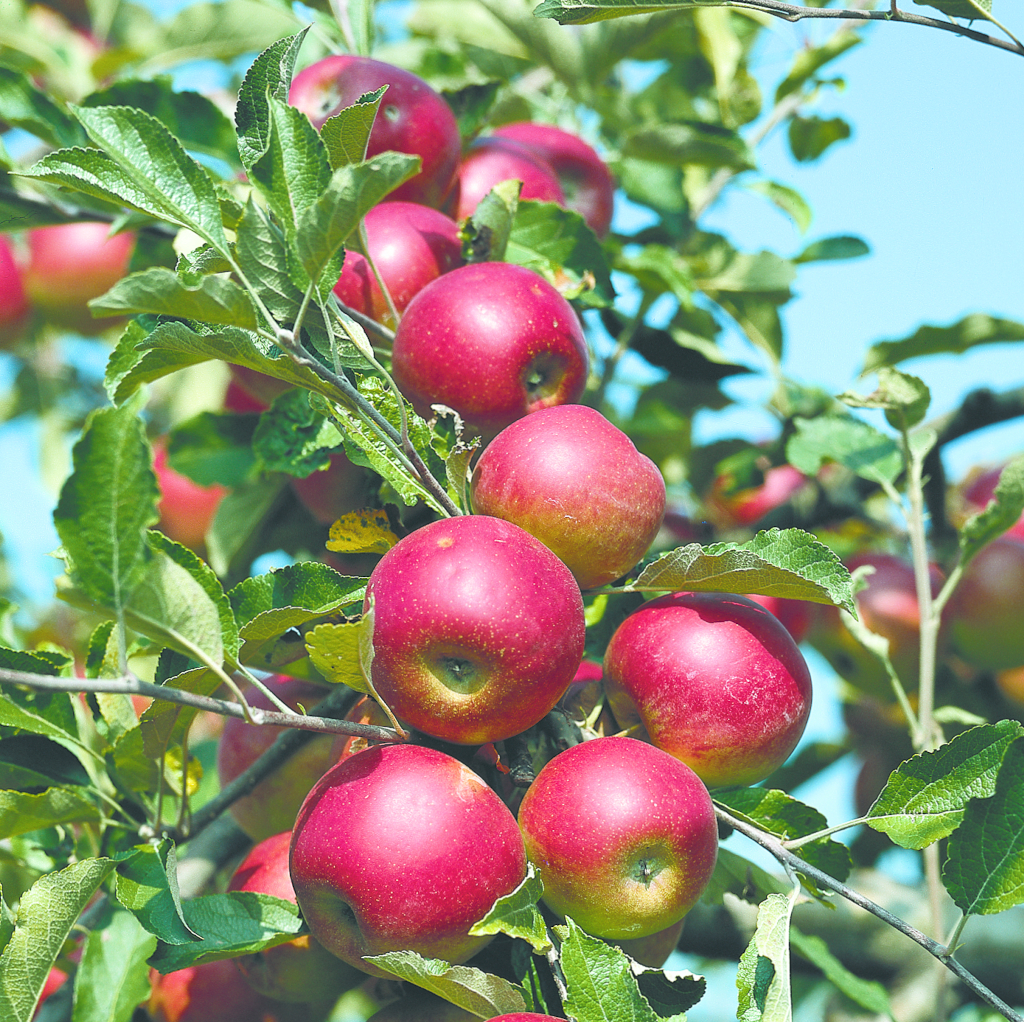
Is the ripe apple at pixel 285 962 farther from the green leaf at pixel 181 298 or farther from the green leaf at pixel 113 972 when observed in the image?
the green leaf at pixel 181 298

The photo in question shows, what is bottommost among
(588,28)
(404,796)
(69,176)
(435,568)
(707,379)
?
(707,379)

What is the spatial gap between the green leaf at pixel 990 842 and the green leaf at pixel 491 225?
0.83 m

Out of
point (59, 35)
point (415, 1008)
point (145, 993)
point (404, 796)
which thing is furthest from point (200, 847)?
point (59, 35)

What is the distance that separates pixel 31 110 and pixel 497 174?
29.3 inches

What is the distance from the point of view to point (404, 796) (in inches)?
34.8

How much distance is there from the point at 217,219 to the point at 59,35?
96.7 inches

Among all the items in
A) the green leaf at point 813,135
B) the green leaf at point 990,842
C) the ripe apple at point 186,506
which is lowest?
the ripe apple at point 186,506

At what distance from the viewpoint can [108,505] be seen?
0.72m

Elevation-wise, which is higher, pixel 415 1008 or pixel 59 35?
pixel 59 35

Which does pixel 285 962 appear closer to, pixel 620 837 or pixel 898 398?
pixel 620 837

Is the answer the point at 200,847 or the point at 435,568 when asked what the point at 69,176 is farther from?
the point at 200,847

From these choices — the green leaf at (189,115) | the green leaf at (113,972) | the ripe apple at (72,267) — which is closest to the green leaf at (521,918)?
the green leaf at (113,972)

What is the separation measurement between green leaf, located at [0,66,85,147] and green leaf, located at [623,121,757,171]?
976 mm

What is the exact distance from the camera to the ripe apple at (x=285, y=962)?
1.08 metres
